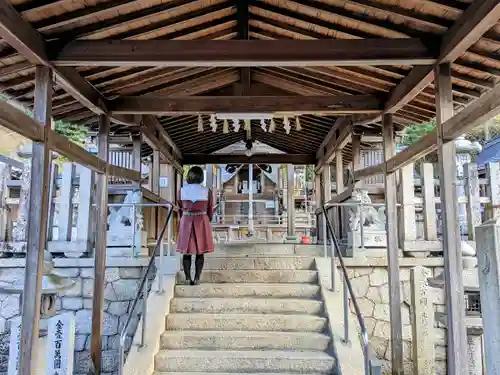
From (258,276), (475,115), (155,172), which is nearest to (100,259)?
(258,276)

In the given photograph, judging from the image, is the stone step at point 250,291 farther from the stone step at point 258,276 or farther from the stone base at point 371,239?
the stone base at point 371,239

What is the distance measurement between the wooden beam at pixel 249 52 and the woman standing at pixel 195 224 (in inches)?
89.2

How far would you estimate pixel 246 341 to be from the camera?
477 centimetres

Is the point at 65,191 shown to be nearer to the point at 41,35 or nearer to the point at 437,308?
the point at 41,35

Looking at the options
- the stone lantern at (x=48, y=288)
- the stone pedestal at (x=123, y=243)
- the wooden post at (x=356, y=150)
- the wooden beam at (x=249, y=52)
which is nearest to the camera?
the wooden beam at (x=249, y=52)

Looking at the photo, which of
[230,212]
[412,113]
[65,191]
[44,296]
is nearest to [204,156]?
[65,191]

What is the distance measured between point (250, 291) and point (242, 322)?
0.59 metres

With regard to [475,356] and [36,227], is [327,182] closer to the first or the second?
[475,356]

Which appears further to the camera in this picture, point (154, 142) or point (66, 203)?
point (154, 142)

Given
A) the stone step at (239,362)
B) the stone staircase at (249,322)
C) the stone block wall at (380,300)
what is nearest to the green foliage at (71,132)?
the stone staircase at (249,322)

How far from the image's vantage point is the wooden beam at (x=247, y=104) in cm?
528

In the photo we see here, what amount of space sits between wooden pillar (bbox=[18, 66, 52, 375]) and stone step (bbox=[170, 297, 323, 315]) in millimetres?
2082

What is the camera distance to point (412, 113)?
563 centimetres

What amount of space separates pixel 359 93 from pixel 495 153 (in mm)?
11923
